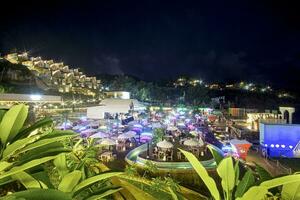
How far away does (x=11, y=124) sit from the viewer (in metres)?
1.33

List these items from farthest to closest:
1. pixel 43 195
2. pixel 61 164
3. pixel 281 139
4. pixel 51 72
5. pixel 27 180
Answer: pixel 51 72 → pixel 281 139 → pixel 61 164 → pixel 27 180 → pixel 43 195

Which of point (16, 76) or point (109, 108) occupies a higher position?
point (16, 76)

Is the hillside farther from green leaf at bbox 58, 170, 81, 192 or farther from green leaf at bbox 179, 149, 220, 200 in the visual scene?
green leaf at bbox 179, 149, 220, 200

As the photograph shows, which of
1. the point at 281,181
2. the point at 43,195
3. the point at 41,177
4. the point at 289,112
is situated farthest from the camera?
the point at 289,112

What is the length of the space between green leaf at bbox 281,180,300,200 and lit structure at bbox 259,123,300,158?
20.2m

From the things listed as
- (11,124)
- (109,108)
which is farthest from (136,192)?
(109,108)

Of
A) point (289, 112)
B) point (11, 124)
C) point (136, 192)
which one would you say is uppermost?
point (11, 124)

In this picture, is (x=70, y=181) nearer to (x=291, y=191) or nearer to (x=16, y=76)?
(x=291, y=191)

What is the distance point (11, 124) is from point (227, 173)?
99 cm

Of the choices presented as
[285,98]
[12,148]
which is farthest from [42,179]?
[285,98]

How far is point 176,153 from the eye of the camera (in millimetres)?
17188

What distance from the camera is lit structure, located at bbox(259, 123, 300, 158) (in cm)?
1995

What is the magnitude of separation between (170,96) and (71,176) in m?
95.8

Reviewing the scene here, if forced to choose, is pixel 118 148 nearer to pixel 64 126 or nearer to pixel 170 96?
pixel 64 126
